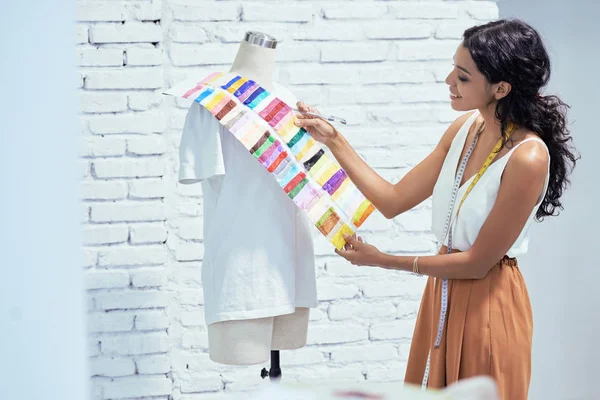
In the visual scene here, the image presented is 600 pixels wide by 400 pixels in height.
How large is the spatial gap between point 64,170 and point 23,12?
142 mm

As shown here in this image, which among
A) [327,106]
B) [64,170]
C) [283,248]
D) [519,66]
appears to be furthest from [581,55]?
[64,170]

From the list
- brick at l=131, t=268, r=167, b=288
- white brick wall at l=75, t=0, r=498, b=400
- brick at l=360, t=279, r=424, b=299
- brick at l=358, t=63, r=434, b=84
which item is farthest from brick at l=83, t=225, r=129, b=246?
brick at l=358, t=63, r=434, b=84

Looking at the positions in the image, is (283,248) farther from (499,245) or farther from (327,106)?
(327,106)

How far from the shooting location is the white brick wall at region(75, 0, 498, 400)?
2375 mm

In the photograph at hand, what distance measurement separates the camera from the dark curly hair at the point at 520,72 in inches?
70.8

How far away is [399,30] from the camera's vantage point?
2.67 metres

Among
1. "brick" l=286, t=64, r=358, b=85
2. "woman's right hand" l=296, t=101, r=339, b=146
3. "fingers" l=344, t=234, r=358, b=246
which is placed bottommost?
"fingers" l=344, t=234, r=358, b=246

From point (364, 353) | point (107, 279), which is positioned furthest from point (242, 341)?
point (364, 353)

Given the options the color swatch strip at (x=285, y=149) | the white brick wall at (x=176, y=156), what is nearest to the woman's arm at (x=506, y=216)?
the color swatch strip at (x=285, y=149)

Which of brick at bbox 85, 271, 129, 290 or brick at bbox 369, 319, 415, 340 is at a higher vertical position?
brick at bbox 85, 271, 129, 290

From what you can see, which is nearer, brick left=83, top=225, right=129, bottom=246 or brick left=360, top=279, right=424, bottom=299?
brick left=83, top=225, right=129, bottom=246

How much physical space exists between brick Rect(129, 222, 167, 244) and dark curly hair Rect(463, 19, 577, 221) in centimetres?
118

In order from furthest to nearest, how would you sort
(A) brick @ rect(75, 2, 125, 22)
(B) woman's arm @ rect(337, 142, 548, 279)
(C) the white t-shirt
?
(A) brick @ rect(75, 2, 125, 22) → (C) the white t-shirt → (B) woman's arm @ rect(337, 142, 548, 279)

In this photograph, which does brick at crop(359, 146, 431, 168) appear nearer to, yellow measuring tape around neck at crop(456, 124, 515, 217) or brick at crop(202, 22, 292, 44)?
brick at crop(202, 22, 292, 44)
